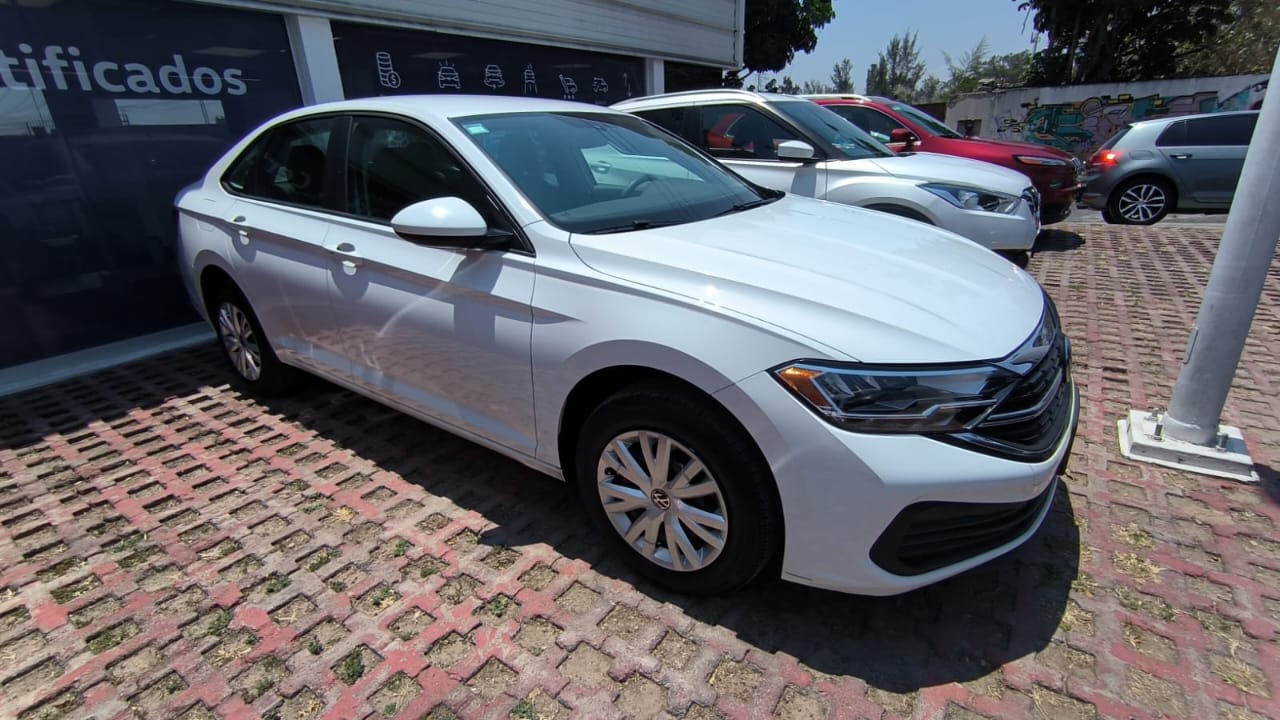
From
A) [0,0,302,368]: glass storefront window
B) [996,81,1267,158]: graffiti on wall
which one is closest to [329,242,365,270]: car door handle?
[0,0,302,368]: glass storefront window

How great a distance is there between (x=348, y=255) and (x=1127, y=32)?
32399mm

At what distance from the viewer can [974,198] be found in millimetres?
5180

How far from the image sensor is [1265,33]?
88.6 feet

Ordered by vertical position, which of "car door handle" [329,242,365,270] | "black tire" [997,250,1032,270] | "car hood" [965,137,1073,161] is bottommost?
"black tire" [997,250,1032,270]

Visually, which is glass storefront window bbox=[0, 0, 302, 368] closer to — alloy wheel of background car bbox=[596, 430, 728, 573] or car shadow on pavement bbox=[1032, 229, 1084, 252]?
alloy wheel of background car bbox=[596, 430, 728, 573]

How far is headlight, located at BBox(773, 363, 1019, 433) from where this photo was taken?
1.76 metres

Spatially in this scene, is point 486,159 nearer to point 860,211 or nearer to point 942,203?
point 860,211

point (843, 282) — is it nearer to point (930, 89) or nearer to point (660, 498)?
point (660, 498)

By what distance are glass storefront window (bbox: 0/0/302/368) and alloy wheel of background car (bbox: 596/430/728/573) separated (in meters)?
4.62

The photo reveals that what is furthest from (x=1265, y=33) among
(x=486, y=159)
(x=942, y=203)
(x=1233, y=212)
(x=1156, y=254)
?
(x=486, y=159)

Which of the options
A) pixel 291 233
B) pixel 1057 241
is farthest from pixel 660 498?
pixel 1057 241

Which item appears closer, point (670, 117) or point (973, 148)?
point (670, 117)

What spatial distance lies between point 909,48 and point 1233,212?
235ft

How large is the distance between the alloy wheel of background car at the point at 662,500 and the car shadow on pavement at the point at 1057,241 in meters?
6.63
